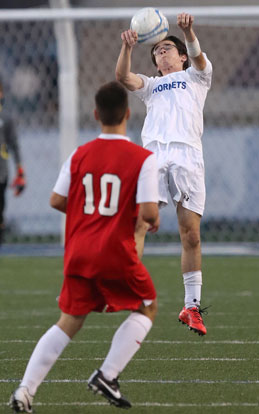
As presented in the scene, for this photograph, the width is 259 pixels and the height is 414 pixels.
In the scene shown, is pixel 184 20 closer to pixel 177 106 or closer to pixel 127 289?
pixel 177 106

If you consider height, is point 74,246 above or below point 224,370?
above

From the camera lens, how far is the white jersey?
6.41 metres

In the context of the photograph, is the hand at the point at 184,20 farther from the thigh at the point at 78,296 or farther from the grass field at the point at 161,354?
the thigh at the point at 78,296

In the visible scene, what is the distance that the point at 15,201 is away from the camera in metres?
14.9

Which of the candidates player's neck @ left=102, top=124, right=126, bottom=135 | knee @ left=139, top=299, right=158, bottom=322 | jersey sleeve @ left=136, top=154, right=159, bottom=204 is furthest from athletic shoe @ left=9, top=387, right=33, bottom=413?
player's neck @ left=102, top=124, right=126, bottom=135

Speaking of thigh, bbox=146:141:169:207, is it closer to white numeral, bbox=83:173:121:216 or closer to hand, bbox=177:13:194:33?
hand, bbox=177:13:194:33

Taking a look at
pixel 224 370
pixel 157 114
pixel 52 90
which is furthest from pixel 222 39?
pixel 224 370

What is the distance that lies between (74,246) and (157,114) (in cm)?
250

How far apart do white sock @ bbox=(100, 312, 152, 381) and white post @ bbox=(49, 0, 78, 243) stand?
8.76 m

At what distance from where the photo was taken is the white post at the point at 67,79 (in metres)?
12.7

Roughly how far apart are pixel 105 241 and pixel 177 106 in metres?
2.52

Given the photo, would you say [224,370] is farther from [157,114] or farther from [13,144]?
[13,144]

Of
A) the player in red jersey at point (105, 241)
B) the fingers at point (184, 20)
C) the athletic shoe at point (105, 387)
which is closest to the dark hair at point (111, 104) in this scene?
the player in red jersey at point (105, 241)

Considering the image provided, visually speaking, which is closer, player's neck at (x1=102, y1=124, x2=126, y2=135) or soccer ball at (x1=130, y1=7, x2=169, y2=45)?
player's neck at (x1=102, y1=124, x2=126, y2=135)
